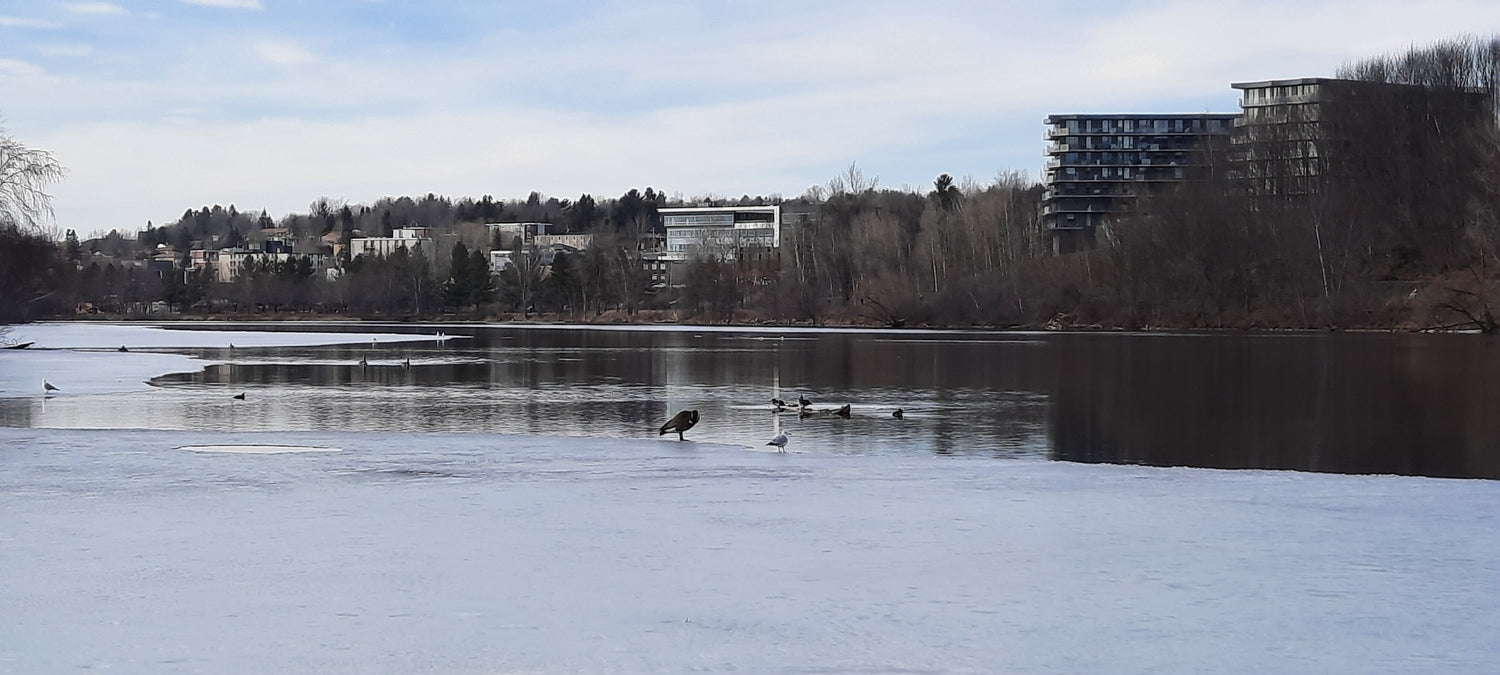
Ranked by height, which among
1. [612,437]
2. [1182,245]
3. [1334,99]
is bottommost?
[612,437]

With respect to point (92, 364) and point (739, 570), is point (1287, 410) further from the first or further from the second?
point (92, 364)

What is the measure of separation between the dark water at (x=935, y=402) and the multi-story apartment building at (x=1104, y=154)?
80.8 meters

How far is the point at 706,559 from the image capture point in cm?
926

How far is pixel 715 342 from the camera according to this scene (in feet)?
213

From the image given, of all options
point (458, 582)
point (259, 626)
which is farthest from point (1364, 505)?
point (259, 626)

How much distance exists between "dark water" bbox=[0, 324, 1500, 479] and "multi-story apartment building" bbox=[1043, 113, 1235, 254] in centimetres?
8077

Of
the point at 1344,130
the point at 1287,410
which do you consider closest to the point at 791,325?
the point at 1344,130

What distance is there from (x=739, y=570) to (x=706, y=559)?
1.40 ft

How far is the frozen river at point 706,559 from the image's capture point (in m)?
6.91

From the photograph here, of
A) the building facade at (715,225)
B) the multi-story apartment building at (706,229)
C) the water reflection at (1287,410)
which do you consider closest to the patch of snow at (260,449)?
the water reflection at (1287,410)

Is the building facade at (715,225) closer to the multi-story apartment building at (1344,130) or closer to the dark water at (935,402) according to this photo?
the multi-story apartment building at (1344,130)

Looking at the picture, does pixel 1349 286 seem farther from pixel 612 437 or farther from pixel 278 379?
pixel 612 437

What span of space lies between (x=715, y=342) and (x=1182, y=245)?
3535cm

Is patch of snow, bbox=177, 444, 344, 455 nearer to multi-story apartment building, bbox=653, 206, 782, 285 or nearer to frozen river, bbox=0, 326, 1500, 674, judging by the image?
frozen river, bbox=0, 326, 1500, 674
